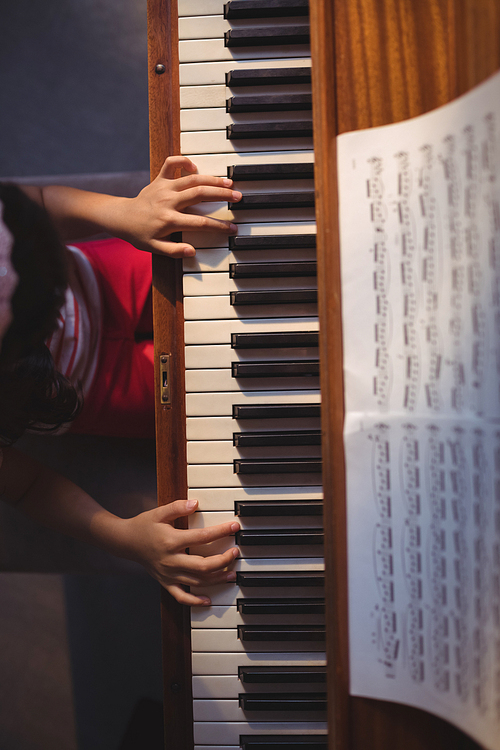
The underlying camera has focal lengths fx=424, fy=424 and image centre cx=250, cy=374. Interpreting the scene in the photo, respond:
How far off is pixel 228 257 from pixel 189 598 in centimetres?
58

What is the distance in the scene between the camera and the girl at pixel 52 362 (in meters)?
0.71

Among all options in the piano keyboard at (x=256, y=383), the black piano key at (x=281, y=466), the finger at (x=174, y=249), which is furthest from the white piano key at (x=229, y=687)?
the finger at (x=174, y=249)

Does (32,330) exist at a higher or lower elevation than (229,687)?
higher

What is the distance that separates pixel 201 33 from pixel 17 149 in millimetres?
827

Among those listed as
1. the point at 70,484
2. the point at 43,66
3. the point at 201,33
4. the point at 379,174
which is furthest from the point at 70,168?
the point at 379,174

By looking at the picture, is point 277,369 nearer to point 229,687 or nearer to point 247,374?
point 247,374

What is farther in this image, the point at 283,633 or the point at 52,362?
the point at 52,362

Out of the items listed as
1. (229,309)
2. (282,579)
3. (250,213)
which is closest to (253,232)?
(250,213)

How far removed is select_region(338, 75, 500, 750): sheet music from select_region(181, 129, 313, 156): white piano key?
0.70 ft

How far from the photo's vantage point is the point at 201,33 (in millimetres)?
688

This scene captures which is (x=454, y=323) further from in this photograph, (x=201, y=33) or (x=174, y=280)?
(x=201, y=33)

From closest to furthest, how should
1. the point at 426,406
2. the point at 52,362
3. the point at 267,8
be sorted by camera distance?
1. the point at 426,406
2. the point at 267,8
3. the point at 52,362

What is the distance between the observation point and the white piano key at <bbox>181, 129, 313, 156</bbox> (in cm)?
69

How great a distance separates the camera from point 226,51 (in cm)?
69
